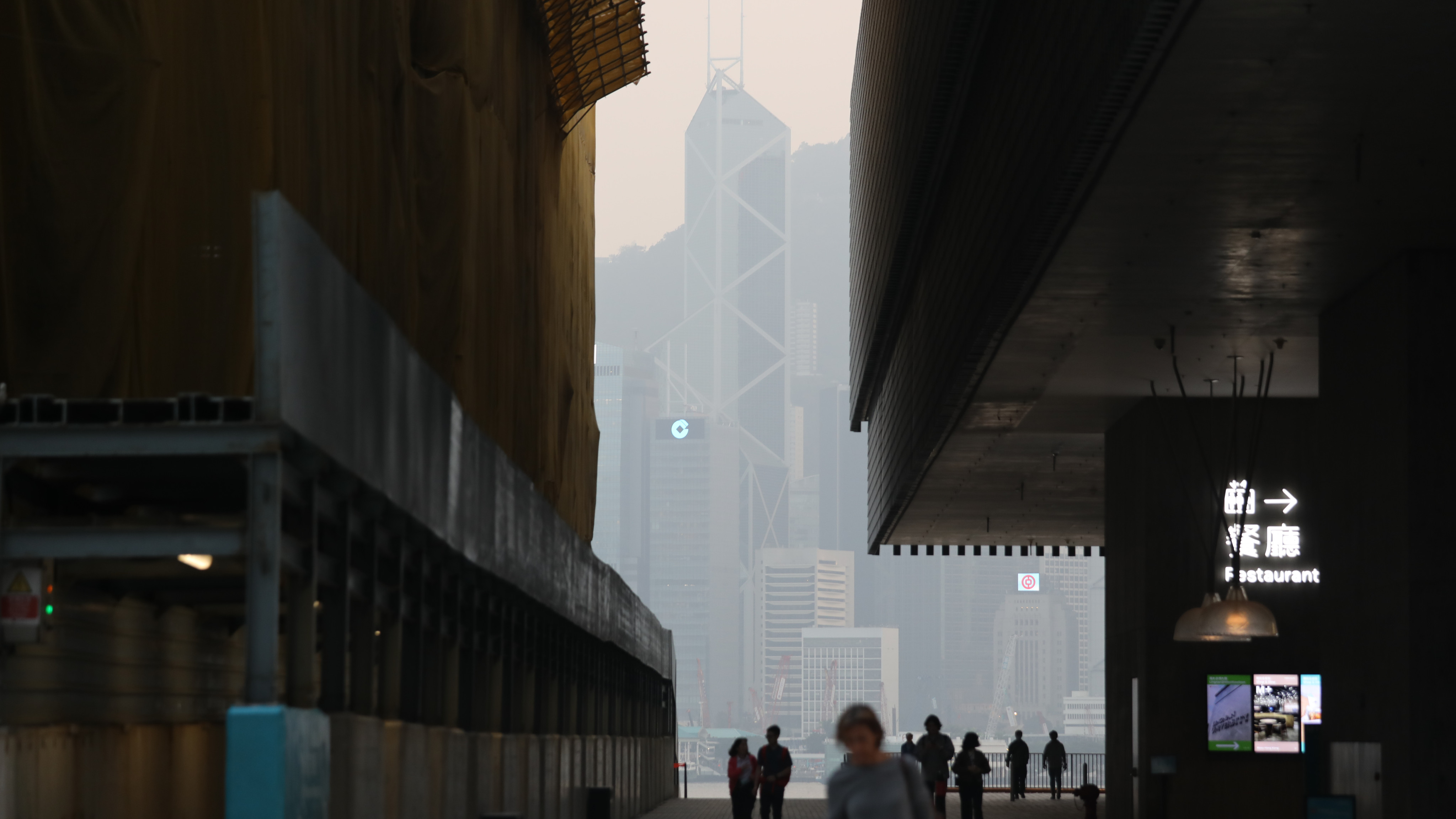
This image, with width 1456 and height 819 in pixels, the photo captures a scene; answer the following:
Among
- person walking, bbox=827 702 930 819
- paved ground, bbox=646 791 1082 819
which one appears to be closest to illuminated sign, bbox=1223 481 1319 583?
paved ground, bbox=646 791 1082 819

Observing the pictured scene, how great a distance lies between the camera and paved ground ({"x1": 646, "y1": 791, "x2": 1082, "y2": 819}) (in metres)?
35.4

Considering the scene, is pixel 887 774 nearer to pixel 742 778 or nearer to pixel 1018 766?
pixel 742 778

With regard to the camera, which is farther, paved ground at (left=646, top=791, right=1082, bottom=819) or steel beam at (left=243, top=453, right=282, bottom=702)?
paved ground at (left=646, top=791, right=1082, bottom=819)

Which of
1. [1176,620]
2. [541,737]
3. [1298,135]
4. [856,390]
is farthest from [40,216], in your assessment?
[856,390]

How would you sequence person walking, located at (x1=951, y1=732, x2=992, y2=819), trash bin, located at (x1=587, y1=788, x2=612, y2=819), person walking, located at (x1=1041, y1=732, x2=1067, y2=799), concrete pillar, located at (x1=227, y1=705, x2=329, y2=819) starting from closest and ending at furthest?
concrete pillar, located at (x1=227, y1=705, x2=329, y2=819), trash bin, located at (x1=587, y1=788, x2=612, y2=819), person walking, located at (x1=951, y1=732, x2=992, y2=819), person walking, located at (x1=1041, y1=732, x2=1067, y2=799)

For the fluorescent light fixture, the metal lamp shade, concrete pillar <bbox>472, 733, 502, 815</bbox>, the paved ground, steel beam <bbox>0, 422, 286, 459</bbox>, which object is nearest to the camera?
steel beam <bbox>0, 422, 286, 459</bbox>

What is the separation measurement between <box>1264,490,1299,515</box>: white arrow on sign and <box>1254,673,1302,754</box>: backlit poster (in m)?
2.23

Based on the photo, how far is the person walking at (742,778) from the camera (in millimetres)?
26656

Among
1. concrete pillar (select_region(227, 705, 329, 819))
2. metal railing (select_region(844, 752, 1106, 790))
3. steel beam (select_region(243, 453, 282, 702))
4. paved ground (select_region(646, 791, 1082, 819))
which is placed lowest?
metal railing (select_region(844, 752, 1106, 790))

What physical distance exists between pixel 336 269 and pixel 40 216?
10.4 feet

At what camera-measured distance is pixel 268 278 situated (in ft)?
29.2

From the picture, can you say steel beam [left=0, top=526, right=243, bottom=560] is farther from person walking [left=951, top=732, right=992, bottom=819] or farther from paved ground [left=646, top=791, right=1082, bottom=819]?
paved ground [left=646, top=791, right=1082, bottom=819]

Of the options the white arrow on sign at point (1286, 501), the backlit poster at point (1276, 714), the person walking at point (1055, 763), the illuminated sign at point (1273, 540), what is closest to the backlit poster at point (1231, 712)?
the backlit poster at point (1276, 714)

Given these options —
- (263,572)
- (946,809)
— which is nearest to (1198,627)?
(263,572)
